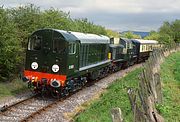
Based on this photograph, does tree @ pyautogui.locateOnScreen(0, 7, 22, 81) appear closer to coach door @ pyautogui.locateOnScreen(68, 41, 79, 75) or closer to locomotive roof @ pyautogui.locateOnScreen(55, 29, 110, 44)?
locomotive roof @ pyautogui.locateOnScreen(55, 29, 110, 44)

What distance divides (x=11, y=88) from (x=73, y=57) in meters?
4.23

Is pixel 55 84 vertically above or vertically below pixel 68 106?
above

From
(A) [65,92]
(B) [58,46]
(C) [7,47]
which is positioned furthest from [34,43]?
(A) [65,92]

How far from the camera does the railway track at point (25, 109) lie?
15.1 metres

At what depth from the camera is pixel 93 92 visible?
22.5m

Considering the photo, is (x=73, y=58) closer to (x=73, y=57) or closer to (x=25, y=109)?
(x=73, y=57)

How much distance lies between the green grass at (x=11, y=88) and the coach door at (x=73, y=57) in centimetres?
347

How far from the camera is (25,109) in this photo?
664 inches

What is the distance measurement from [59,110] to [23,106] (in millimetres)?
1738

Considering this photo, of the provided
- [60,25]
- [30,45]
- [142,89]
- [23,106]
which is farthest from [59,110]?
[60,25]

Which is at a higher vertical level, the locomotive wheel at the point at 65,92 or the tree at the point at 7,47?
the tree at the point at 7,47

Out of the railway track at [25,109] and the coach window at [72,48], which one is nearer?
the railway track at [25,109]

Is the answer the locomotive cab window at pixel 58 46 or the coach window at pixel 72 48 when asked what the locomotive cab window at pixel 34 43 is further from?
the coach window at pixel 72 48

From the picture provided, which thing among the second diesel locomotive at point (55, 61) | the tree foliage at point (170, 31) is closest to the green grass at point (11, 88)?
the second diesel locomotive at point (55, 61)
